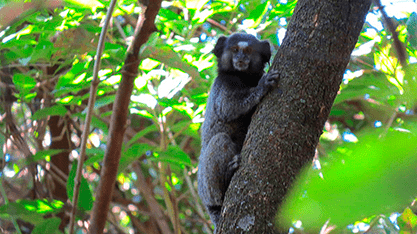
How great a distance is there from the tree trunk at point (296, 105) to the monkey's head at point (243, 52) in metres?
1.96

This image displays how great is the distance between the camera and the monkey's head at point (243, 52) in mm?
4656

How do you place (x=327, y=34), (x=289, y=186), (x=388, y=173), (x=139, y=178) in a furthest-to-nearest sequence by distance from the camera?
(x=139, y=178) → (x=327, y=34) → (x=289, y=186) → (x=388, y=173)

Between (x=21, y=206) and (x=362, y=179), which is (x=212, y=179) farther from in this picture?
(x=362, y=179)

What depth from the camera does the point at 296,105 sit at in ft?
8.19

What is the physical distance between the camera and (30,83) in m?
4.18

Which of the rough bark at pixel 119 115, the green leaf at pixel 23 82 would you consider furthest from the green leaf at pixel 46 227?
the green leaf at pixel 23 82

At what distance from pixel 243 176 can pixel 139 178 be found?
4.38m

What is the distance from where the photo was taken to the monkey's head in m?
4.66

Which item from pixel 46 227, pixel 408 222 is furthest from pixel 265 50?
pixel 46 227

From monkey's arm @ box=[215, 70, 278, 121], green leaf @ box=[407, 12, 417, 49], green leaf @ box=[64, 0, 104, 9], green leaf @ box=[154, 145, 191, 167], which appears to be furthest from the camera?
green leaf @ box=[154, 145, 191, 167]

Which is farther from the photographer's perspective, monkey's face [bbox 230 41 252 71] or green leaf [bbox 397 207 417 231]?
monkey's face [bbox 230 41 252 71]

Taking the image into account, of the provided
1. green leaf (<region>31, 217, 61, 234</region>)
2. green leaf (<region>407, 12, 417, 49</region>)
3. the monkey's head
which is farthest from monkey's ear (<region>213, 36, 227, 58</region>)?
green leaf (<region>407, 12, 417, 49</region>)

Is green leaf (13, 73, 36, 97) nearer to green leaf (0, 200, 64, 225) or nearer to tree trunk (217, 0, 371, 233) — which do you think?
green leaf (0, 200, 64, 225)

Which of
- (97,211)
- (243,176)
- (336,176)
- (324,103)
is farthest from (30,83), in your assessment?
(336,176)
